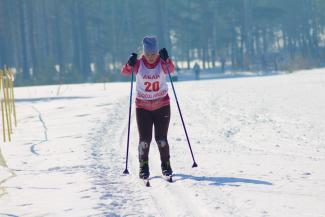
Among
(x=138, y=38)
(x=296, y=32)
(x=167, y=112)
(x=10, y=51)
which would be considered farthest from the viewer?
(x=296, y=32)

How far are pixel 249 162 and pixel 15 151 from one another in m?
4.87

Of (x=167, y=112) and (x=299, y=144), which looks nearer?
(x=167, y=112)

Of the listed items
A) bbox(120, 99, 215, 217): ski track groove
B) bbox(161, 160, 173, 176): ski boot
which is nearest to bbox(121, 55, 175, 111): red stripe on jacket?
bbox(161, 160, 173, 176): ski boot

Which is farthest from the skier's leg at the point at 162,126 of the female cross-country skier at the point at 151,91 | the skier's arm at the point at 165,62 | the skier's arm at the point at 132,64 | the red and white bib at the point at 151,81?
the skier's arm at the point at 132,64

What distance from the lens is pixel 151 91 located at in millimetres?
7648

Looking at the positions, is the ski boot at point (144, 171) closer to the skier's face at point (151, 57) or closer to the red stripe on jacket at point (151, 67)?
the red stripe on jacket at point (151, 67)

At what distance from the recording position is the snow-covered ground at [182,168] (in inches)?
247

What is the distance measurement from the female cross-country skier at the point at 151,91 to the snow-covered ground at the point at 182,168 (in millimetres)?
616

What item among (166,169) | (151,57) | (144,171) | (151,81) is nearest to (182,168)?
(166,169)

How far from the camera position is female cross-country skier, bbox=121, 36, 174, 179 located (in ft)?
25.0

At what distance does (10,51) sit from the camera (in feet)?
193

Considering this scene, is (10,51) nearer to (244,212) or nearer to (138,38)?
(138,38)

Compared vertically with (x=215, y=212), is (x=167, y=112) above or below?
above

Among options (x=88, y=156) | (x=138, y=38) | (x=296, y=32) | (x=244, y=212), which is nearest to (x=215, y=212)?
(x=244, y=212)
